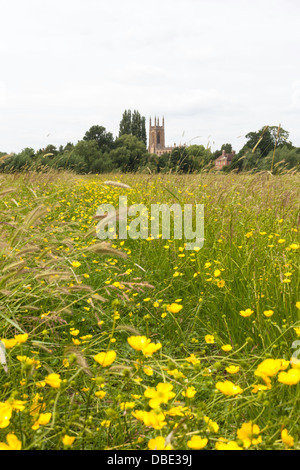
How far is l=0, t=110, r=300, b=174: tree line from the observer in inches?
188

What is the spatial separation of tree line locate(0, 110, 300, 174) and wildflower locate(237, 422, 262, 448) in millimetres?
2058

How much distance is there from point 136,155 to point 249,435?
26534 mm

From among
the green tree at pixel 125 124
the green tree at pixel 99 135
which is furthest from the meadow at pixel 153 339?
the green tree at pixel 125 124

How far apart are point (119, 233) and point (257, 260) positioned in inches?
71.0

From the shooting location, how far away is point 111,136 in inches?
1716

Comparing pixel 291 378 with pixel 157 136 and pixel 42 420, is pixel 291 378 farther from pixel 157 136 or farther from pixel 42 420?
pixel 157 136

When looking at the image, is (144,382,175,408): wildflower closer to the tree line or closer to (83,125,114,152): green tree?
the tree line

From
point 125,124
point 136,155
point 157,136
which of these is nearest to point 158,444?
point 136,155

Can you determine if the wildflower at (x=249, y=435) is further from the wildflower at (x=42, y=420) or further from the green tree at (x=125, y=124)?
the green tree at (x=125, y=124)

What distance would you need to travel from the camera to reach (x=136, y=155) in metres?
26.6

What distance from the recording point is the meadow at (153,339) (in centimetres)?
94

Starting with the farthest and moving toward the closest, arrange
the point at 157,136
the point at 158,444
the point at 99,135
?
the point at 157,136 < the point at 99,135 < the point at 158,444
